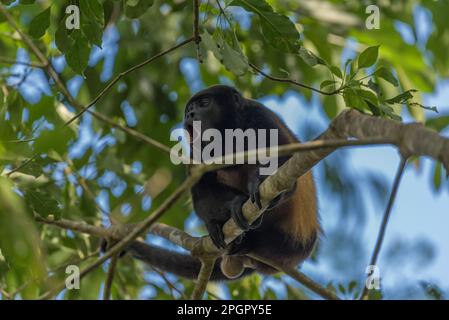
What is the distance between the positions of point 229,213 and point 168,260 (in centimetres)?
86

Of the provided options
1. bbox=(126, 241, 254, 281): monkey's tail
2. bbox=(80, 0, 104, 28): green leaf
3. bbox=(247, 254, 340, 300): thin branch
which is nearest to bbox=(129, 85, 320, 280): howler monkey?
bbox=(126, 241, 254, 281): monkey's tail

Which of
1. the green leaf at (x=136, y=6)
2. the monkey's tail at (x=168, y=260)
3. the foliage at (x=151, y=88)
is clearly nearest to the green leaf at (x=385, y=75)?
the foliage at (x=151, y=88)

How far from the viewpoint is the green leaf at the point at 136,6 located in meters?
3.41

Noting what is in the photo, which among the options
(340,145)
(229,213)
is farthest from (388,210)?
(229,213)

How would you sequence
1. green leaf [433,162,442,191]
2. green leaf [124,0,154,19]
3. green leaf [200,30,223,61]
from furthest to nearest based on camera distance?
green leaf [433,162,442,191], green leaf [124,0,154,19], green leaf [200,30,223,61]

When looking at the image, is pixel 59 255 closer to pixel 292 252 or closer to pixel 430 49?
pixel 292 252

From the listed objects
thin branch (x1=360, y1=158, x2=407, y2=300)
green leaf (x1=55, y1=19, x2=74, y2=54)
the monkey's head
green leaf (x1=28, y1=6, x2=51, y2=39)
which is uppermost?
the monkey's head

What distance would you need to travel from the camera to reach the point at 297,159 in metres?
2.75

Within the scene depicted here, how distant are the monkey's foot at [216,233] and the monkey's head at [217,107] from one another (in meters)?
1.00

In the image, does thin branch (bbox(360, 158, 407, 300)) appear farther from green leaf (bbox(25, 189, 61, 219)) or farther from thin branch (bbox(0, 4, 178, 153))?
green leaf (bbox(25, 189, 61, 219))

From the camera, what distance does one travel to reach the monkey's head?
495 centimetres

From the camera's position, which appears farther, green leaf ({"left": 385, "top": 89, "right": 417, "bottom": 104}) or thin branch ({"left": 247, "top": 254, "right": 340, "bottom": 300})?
thin branch ({"left": 247, "top": 254, "right": 340, "bottom": 300})

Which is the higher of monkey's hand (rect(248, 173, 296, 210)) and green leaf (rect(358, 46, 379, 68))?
green leaf (rect(358, 46, 379, 68))

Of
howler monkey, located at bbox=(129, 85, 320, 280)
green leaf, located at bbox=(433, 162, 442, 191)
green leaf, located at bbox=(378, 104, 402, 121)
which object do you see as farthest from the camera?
green leaf, located at bbox=(433, 162, 442, 191)
